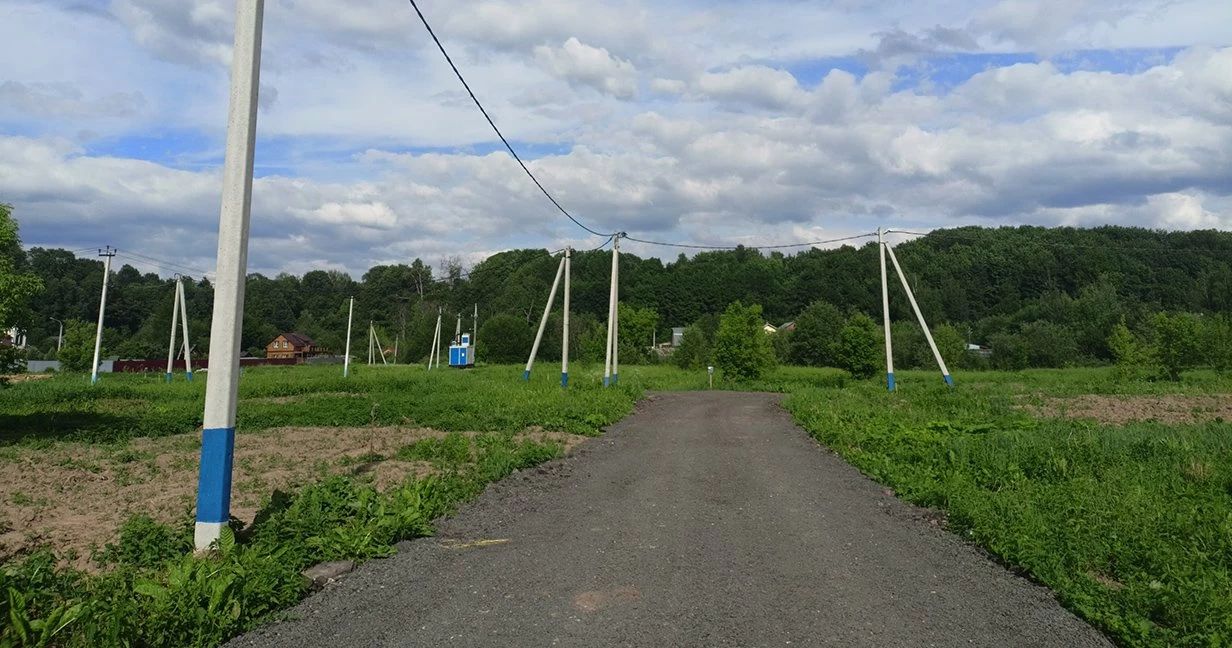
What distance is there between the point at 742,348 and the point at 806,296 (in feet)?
139

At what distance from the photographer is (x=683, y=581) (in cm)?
608

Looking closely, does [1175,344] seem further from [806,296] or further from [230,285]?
[230,285]

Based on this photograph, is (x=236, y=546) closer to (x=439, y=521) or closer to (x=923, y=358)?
(x=439, y=521)

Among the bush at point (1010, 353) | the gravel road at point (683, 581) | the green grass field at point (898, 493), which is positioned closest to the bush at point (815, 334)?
the bush at point (1010, 353)

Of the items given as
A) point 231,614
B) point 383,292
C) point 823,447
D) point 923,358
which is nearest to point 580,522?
point 231,614

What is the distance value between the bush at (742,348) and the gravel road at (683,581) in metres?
31.5

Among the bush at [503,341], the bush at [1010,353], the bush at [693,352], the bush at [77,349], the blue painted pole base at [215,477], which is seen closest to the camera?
the blue painted pole base at [215,477]

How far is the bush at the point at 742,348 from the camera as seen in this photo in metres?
42.0

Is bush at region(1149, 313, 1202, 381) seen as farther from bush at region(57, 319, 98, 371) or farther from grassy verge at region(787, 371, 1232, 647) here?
bush at region(57, 319, 98, 371)

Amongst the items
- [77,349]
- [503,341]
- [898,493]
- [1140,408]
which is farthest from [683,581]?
[503,341]

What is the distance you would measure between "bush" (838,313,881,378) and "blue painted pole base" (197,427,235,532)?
120ft

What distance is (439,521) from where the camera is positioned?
27.1 feet

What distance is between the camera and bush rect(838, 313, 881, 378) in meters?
39.6

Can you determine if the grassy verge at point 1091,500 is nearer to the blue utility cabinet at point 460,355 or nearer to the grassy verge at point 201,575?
the grassy verge at point 201,575
